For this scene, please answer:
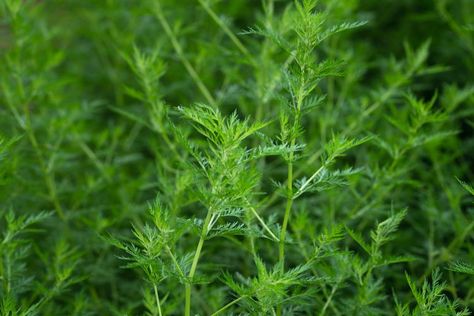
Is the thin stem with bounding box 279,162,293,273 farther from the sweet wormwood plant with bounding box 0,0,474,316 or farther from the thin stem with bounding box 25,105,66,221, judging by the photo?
the thin stem with bounding box 25,105,66,221

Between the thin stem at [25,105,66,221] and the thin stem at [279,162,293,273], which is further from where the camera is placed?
the thin stem at [25,105,66,221]

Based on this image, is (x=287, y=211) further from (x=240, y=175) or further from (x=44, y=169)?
(x=44, y=169)

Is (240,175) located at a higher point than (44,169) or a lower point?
higher

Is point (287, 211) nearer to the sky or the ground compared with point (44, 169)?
nearer to the sky

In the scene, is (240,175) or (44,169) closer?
(240,175)

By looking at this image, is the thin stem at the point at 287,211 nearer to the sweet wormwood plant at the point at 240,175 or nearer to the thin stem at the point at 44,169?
the sweet wormwood plant at the point at 240,175

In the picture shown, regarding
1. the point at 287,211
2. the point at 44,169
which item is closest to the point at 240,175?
the point at 287,211

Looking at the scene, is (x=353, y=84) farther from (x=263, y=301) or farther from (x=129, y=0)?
(x=263, y=301)

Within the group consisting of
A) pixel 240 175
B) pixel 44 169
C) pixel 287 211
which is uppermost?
pixel 240 175

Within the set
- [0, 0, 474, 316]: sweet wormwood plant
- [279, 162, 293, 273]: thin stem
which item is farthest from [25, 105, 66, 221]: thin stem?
[279, 162, 293, 273]: thin stem
